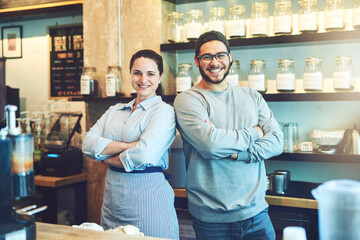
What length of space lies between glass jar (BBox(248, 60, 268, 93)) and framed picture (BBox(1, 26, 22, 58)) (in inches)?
101

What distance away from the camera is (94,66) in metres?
2.98

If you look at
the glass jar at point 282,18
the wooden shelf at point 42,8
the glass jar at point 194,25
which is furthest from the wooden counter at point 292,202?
the wooden shelf at point 42,8

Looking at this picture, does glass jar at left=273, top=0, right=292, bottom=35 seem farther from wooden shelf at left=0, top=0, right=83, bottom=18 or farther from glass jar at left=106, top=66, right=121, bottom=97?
wooden shelf at left=0, top=0, right=83, bottom=18

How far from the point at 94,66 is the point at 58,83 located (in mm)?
792

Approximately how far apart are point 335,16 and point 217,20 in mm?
743

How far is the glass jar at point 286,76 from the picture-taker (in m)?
2.35

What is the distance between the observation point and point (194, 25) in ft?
8.38

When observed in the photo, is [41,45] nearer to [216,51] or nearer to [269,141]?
[216,51]

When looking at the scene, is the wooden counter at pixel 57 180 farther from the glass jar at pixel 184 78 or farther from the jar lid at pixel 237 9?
the jar lid at pixel 237 9

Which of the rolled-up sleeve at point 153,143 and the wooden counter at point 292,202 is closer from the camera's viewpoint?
the rolled-up sleeve at point 153,143

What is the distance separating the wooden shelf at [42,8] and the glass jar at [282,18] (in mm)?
1749

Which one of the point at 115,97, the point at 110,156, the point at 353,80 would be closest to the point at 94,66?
the point at 115,97

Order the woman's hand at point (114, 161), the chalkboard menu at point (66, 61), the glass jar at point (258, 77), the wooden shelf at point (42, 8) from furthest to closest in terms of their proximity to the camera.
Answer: the chalkboard menu at point (66, 61)
the wooden shelf at point (42, 8)
the glass jar at point (258, 77)
the woman's hand at point (114, 161)

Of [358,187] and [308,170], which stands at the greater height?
[358,187]
